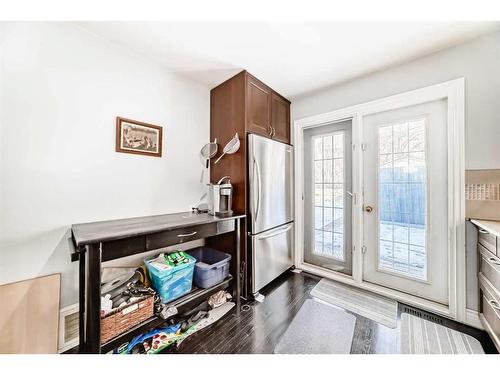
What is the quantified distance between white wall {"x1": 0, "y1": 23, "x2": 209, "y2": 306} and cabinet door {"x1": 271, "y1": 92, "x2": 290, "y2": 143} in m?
1.24

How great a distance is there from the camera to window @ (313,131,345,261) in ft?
7.73

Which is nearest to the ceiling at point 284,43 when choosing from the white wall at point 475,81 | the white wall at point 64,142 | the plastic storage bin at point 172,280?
the white wall at point 475,81

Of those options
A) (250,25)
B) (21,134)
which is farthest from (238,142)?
(21,134)

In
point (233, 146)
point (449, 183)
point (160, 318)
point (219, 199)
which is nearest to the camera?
point (160, 318)

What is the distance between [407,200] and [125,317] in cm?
257

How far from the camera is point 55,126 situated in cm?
132

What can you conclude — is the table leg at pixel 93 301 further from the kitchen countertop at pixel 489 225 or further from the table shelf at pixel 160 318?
the kitchen countertop at pixel 489 225

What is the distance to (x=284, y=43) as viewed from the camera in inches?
62.7

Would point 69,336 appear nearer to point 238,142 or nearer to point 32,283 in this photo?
point 32,283

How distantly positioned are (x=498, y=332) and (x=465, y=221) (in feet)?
2.53

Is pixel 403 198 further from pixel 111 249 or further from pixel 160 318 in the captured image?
pixel 111 249

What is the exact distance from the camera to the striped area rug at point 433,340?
1.32 m

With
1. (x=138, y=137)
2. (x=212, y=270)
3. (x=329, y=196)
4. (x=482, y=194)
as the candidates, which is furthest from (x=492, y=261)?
(x=138, y=137)

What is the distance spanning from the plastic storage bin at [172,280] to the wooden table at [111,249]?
6 centimetres
